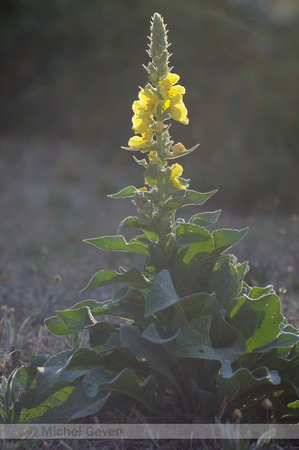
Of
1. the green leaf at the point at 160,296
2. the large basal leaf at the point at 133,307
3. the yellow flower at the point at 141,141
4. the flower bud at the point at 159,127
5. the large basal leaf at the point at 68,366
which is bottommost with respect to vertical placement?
the large basal leaf at the point at 68,366

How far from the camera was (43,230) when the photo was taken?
5.50 meters

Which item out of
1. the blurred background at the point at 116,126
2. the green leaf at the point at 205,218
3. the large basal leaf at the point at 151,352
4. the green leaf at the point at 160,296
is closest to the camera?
the green leaf at the point at 160,296

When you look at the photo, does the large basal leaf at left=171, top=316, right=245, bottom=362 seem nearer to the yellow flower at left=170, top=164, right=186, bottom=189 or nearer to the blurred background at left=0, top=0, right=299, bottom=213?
the yellow flower at left=170, top=164, right=186, bottom=189

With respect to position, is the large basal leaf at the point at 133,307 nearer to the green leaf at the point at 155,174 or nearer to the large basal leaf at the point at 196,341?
the large basal leaf at the point at 196,341

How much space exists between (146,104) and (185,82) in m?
7.06

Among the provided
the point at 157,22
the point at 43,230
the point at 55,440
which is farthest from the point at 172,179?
the point at 43,230

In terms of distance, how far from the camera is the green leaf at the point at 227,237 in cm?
163

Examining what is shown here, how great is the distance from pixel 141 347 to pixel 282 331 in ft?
1.75

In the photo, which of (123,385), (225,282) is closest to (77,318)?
(123,385)

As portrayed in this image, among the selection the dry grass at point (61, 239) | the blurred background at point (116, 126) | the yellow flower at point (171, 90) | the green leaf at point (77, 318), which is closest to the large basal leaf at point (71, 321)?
the green leaf at point (77, 318)

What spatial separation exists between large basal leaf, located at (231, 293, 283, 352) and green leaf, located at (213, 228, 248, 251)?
0.19m

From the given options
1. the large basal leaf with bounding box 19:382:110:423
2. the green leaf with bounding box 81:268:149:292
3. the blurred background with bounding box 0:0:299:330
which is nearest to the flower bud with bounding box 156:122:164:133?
the green leaf with bounding box 81:268:149:292

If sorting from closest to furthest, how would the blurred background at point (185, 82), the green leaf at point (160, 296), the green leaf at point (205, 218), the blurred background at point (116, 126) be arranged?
the green leaf at point (160, 296)
the green leaf at point (205, 218)
the blurred background at point (116, 126)
the blurred background at point (185, 82)

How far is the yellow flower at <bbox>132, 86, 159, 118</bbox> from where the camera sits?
1.61 metres
